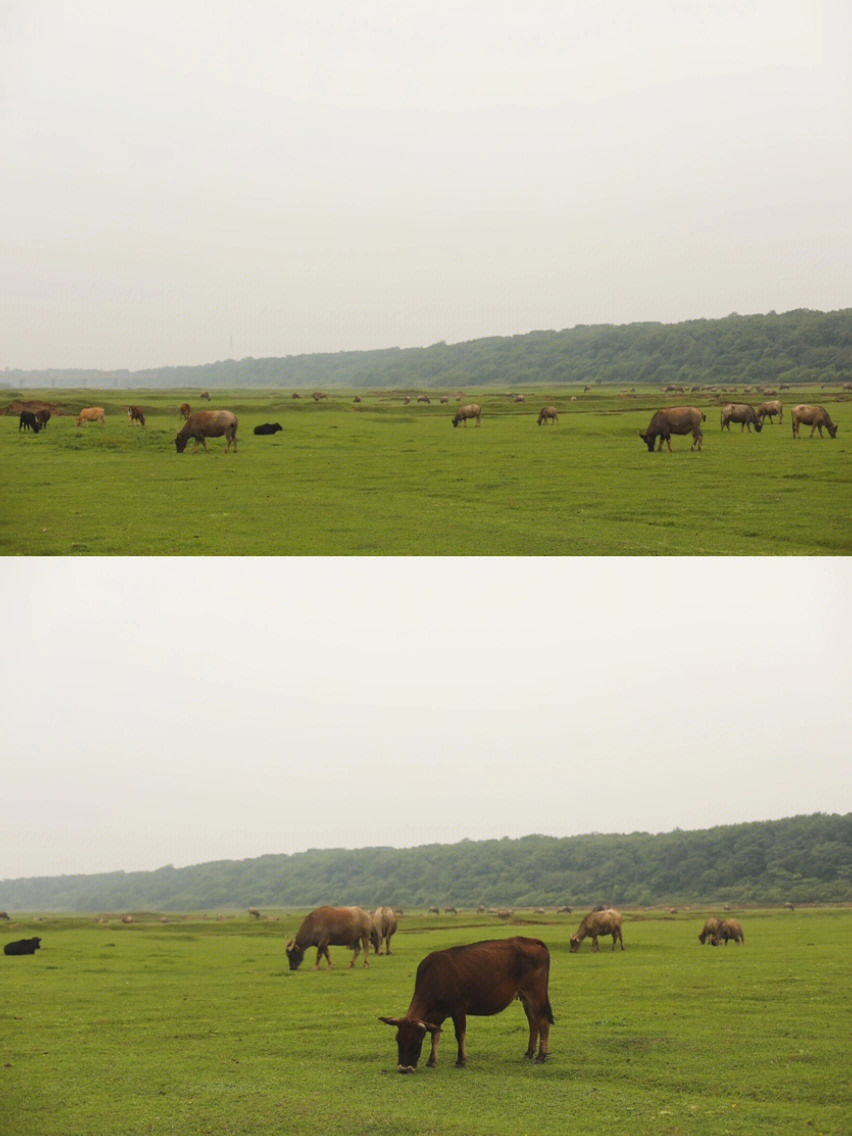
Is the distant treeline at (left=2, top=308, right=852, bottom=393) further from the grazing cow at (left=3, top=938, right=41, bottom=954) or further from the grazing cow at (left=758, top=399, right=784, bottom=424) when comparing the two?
the grazing cow at (left=3, top=938, right=41, bottom=954)

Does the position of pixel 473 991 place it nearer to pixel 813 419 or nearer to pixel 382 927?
pixel 382 927

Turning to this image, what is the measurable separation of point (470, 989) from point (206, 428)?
1283cm

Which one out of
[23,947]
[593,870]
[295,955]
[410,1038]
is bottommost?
[23,947]

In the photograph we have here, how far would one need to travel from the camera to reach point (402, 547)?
18.2 m

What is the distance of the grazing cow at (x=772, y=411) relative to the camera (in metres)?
21.3

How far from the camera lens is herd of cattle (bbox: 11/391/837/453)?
21.2 m

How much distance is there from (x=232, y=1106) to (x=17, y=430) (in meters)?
14.0

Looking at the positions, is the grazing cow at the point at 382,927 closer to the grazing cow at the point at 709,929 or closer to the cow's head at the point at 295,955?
the cow's head at the point at 295,955

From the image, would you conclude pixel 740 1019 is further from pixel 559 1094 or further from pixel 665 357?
pixel 665 357

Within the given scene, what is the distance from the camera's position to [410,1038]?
11516mm

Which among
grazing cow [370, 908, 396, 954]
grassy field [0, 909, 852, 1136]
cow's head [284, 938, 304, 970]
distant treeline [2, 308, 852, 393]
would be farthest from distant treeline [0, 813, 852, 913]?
distant treeline [2, 308, 852, 393]

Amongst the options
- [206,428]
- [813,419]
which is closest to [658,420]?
[813,419]

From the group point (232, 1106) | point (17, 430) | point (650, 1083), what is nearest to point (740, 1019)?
point (650, 1083)

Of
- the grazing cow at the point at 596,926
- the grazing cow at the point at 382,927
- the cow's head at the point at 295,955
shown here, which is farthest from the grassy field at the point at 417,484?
the grazing cow at the point at 596,926
